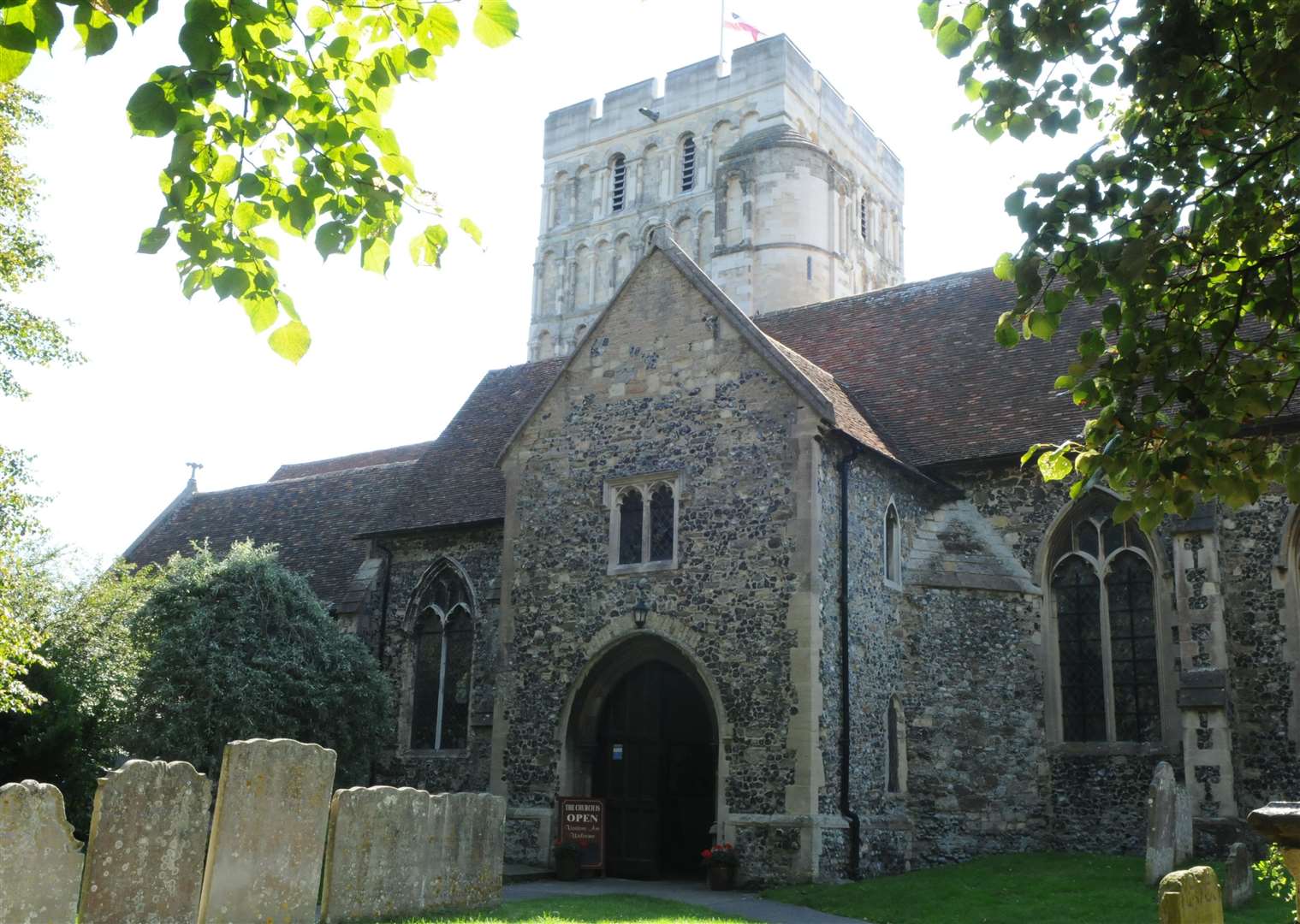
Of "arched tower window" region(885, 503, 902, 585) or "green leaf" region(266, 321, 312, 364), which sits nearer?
"green leaf" region(266, 321, 312, 364)

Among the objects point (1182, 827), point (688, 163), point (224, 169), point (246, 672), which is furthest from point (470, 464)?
point (688, 163)

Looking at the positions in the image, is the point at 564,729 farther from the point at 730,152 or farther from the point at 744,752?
the point at 730,152

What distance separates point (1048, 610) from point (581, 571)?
7.30 m

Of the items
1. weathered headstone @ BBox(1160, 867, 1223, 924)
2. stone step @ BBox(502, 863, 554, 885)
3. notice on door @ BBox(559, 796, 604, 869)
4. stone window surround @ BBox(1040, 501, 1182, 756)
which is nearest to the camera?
weathered headstone @ BBox(1160, 867, 1223, 924)

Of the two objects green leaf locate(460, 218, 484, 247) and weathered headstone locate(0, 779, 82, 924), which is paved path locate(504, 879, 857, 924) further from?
green leaf locate(460, 218, 484, 247)

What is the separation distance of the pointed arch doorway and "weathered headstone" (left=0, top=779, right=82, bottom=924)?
389 inches

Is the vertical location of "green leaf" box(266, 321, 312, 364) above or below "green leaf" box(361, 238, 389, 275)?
below

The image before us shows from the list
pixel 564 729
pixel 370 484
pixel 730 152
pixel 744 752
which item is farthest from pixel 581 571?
pixel 730 152

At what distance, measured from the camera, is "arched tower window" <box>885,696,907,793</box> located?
62.0 feet

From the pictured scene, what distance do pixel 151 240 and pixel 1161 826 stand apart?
46.4 ft

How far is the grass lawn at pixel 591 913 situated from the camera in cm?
1310

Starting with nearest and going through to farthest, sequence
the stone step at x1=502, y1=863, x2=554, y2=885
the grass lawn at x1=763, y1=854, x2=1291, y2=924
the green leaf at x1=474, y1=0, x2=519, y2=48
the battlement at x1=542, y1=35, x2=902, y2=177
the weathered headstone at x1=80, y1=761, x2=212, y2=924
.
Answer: the green leaf at x1=474, y1=0, x2=519, y2=48 < the weathered headstone at x1=80, y1=761, x2=212, y2=924 < the grass lawn at x1=763, y1=854, x2=1291, y2=924 < the stone step at x1=502, y1=863, x2=554, y2=885 < the battlement at x1=542, y1=35, x2=902, y2=177

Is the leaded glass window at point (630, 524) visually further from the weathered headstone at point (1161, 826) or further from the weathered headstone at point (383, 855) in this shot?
the weathered headstone at point (1161, 826)

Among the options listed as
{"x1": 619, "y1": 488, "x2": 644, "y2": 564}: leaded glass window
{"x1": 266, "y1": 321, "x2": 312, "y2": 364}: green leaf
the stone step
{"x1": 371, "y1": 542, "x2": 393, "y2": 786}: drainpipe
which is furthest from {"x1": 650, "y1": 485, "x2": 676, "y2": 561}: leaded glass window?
{"x1": 266, "y1": 321, "x2": 312, "y2": 364}: green leaf
